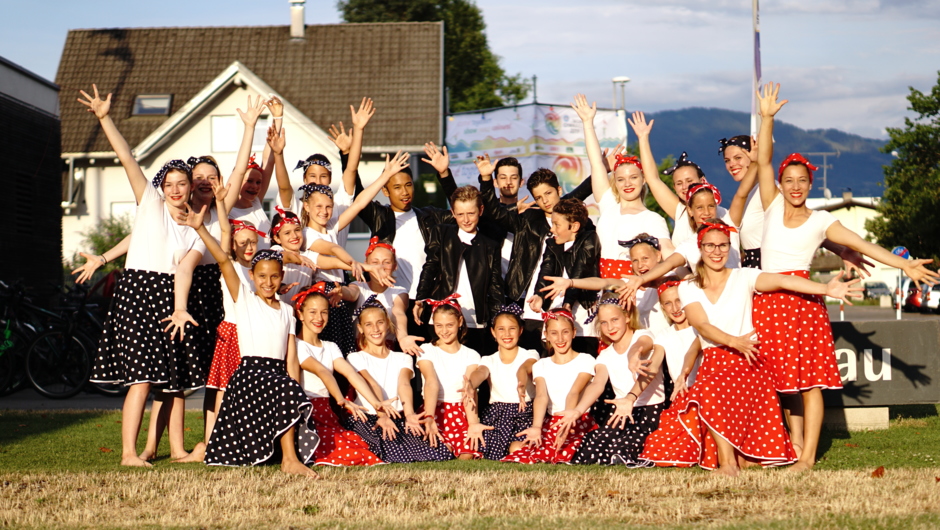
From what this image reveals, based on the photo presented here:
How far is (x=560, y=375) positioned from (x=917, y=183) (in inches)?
1354

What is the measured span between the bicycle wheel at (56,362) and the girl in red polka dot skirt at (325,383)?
6.21 m

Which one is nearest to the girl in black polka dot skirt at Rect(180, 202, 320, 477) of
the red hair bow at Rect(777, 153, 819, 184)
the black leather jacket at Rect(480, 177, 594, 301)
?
the black leather jacket at Rect(480, 177, 594, 301)

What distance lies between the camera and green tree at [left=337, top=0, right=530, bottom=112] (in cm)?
4881

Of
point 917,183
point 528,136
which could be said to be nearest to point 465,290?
point 528,136

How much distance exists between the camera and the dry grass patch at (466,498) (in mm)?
5176

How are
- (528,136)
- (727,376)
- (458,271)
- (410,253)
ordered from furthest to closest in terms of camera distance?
(528,136), (410,253), (458,271), (727,376)

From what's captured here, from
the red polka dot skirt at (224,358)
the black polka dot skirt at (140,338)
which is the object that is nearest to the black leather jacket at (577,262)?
the red polka dot skirt at (224,358)

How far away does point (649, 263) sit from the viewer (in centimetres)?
752

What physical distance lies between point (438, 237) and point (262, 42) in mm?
28665

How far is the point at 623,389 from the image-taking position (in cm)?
748

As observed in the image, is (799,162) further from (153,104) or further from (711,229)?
(153,104)

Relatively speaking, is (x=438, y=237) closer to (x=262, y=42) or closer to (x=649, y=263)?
(x=649, y=263)

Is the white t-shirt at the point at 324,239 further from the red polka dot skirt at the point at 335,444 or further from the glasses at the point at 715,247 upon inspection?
the glasses at the point at 715,247

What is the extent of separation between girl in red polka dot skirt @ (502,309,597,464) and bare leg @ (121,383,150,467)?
262cm
